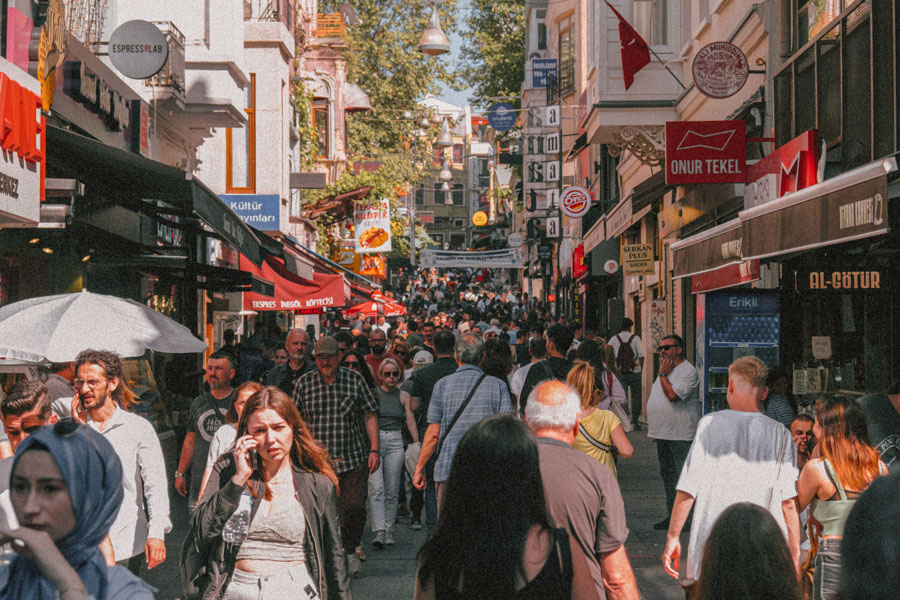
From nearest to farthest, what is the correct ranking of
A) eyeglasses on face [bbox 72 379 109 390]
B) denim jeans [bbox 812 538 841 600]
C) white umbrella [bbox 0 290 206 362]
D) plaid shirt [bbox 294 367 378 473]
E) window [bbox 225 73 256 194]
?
denim jeans [bbox 812 538 841 600], eyeglasses on face [bbox 72 379 109 390], white umbrella [bbox 0 290 206 362], plaid shirt [bbox 294 367 378 473], window [bbox 225 73 256 194]

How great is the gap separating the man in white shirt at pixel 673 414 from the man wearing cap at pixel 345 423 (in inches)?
118

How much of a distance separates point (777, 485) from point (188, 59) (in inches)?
527

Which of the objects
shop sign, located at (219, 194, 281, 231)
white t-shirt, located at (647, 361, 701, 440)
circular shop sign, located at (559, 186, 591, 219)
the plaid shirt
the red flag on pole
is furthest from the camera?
circular shop sign, located at (559, 186, 591, 219)

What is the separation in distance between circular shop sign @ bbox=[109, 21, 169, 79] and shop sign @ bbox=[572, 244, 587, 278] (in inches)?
757

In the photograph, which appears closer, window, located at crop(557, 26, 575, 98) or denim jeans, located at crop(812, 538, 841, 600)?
denim jeans, located at crop(812, 538, 841, 600)

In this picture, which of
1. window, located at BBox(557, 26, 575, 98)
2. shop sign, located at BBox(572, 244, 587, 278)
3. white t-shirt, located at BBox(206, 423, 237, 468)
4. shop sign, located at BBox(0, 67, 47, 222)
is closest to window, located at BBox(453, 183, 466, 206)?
window, located at BBox(557, 26, 575, 98)

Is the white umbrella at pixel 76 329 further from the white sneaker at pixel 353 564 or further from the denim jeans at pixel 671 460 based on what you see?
the denim jeans at pixel 671 460

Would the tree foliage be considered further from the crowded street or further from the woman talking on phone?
the woman talking on phone

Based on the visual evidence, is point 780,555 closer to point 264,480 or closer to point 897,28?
point 264,480

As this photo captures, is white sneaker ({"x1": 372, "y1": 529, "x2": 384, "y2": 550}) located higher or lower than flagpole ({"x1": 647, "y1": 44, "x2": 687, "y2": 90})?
lower

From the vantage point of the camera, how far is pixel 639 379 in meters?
19.5

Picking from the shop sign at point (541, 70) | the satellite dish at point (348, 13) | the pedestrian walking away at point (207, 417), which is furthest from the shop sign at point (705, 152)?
the satellite dish at point (348, 13)

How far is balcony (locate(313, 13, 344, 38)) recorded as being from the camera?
3816cm

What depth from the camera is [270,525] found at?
480 centimetres
